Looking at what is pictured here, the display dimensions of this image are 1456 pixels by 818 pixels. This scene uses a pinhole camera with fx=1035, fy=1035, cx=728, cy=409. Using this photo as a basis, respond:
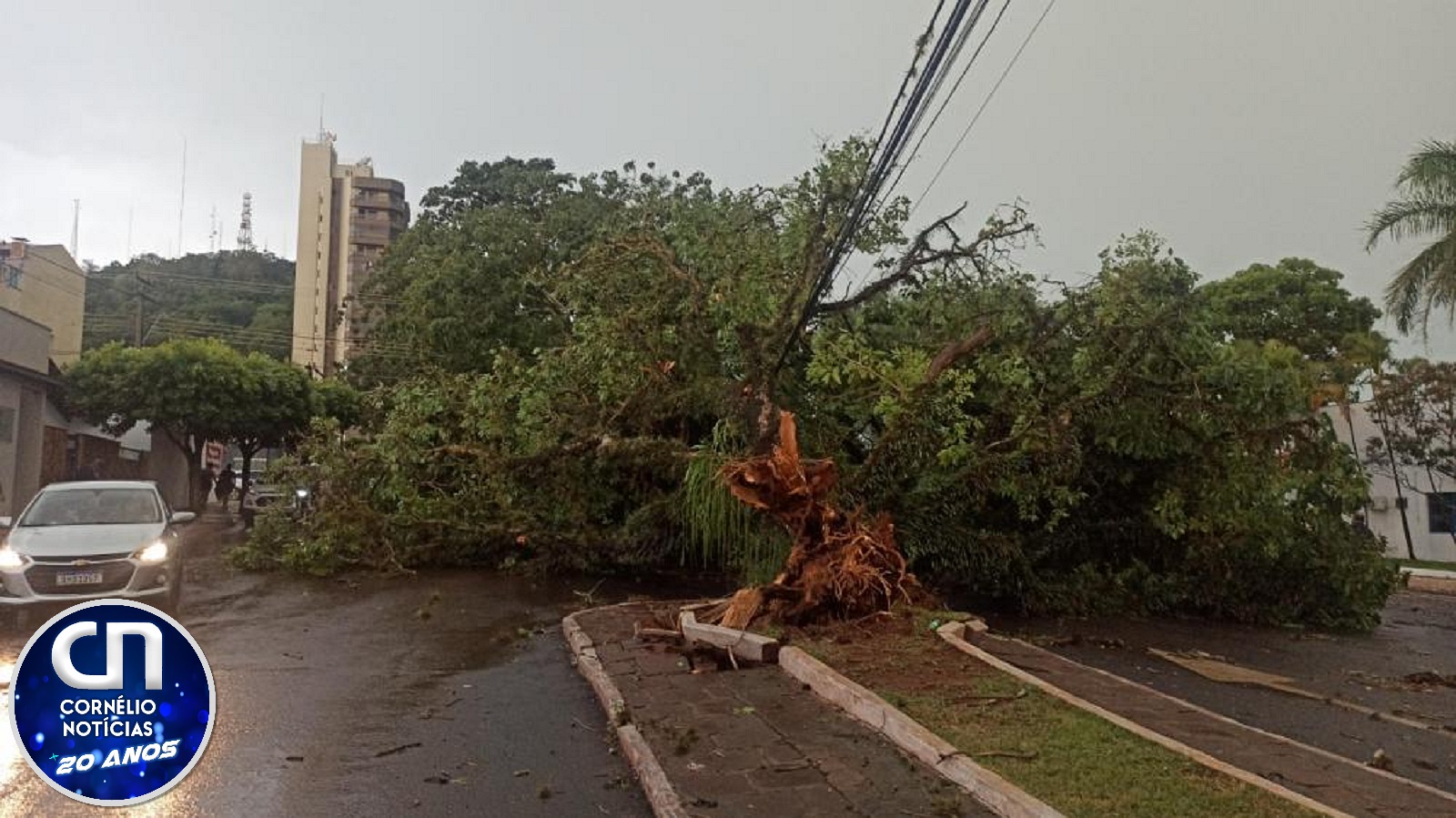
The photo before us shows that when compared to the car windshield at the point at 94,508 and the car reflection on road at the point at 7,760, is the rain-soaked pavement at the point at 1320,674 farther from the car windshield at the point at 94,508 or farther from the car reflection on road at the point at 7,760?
the car windshield at the point at 94,508

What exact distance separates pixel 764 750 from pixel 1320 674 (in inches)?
274

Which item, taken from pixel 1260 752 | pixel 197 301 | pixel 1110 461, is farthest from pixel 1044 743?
pixel 197 301

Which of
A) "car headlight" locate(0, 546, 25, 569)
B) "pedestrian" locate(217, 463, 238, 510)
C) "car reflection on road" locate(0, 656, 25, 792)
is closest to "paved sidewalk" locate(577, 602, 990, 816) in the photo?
"car reflection on road" locate(0, 656, 25, 792)

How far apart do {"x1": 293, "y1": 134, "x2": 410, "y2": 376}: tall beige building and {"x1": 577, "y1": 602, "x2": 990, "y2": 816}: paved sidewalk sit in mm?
74059

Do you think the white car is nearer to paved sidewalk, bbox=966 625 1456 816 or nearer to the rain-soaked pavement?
paved sidewalk, bbox=966 625 1456 816

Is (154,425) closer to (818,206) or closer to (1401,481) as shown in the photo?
(818,206)

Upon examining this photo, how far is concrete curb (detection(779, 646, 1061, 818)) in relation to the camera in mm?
4828

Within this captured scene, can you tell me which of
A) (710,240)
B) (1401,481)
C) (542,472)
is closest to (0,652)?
(542,472)

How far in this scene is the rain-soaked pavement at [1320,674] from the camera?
726cm

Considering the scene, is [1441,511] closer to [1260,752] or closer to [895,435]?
[895,435]

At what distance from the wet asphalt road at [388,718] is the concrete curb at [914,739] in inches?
62.7

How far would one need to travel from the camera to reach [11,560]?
982 cm

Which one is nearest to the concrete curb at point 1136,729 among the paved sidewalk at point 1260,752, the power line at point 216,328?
the paved sidewalk at point 1260,752

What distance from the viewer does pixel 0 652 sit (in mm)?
8867
